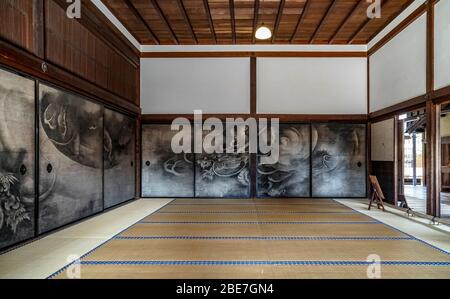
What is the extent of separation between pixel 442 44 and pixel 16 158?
6401mm

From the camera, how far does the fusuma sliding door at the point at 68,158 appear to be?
4.13 meters

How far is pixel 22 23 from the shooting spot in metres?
3.71

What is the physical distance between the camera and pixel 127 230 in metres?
4.43

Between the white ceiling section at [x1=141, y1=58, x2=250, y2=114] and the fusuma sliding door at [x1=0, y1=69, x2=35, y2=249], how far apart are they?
4.24 metres

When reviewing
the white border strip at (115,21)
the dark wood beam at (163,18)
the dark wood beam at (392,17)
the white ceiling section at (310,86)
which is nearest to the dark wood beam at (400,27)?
the dark wood beam at (392,17)

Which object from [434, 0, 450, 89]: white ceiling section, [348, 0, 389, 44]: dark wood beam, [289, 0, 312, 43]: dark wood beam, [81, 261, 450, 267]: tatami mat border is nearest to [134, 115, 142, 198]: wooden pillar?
[289, 0, 312, 43]: dark wood beam

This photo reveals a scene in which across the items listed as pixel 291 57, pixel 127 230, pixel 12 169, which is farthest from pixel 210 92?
pixel 12 169

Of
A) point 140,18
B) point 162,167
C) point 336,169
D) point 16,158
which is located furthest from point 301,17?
point 16,158

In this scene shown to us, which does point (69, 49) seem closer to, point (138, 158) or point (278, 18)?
point (138, 158)

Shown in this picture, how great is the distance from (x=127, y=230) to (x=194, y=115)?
4.09 m

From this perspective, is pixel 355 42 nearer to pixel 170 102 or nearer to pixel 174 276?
pixel 170 102

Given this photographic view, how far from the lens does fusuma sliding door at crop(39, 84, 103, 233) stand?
413cm

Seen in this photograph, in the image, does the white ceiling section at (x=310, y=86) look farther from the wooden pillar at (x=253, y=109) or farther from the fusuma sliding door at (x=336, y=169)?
the fusuma sliding door at (x=336, y=169)

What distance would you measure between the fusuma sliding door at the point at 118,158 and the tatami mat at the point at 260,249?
1355mm
